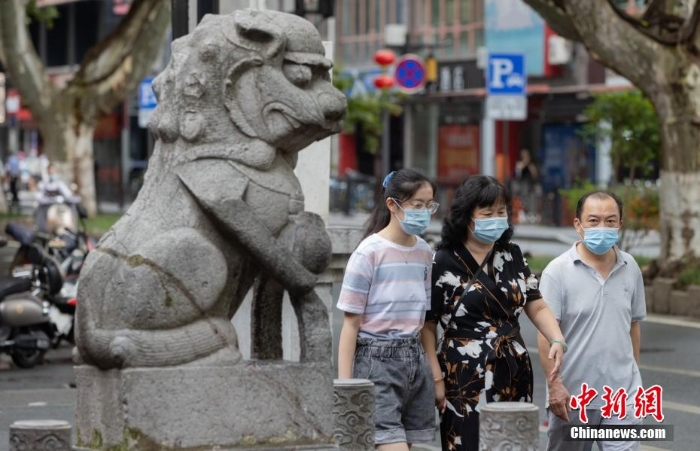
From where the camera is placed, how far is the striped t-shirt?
7785 mm

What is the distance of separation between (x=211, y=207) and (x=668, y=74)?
1287 cm

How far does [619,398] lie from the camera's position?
25.8 feet

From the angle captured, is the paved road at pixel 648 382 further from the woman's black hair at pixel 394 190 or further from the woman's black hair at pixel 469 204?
the woman's black hair at pixel 469 204

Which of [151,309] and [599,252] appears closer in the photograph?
[151,309]

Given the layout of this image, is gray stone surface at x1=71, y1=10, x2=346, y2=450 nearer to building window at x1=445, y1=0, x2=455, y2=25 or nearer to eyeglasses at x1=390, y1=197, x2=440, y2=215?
eyeglasses at x1=390, y1=197, x2=440, y2=215

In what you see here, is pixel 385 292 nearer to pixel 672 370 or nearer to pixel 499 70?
pixel 672 370

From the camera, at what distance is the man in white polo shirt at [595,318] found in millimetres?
7883

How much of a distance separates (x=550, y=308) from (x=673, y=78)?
11611 millimetres

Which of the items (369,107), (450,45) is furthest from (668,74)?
(450,45)

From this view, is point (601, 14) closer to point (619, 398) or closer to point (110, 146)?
point (619, 398)

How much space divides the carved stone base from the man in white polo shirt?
1.19 meters

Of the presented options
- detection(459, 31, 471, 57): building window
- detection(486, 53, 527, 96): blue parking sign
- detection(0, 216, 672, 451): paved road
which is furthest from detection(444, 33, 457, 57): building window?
detection(0, 216, 672, 451): paved road

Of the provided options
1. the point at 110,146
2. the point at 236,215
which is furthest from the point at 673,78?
the point at 110,146

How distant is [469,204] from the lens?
783 centimetres
